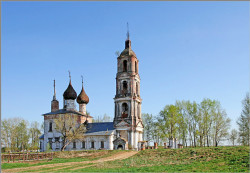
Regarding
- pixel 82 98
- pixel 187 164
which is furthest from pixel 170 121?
pixel 187 164

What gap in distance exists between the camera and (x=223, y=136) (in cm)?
4259

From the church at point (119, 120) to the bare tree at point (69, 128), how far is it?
2.75ft

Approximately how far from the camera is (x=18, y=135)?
183 ft

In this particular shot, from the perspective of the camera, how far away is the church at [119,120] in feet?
134

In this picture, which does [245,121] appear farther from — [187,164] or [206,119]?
[187,164]

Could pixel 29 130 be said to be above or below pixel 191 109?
below

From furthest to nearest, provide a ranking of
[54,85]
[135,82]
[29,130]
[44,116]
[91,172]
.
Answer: [29,130], [54,85], [44,116], [135,82], [91,172]

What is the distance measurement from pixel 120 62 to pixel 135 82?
4.16 m

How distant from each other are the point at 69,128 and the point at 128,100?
32.3ft

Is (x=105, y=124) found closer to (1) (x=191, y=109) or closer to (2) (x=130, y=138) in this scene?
(2) (x=130, y=138)

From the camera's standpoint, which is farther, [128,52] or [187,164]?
[128,52]

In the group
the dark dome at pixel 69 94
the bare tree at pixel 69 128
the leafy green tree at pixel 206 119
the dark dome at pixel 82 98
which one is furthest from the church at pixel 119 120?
the leafy green tree at pixel 206 119

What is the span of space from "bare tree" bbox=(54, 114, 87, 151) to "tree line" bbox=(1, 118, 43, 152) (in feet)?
45.5

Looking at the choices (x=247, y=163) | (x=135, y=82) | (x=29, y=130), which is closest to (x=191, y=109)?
(x=135, y=82)
